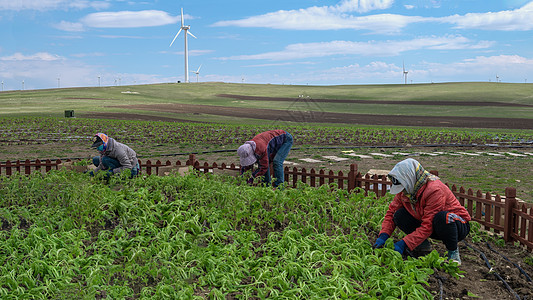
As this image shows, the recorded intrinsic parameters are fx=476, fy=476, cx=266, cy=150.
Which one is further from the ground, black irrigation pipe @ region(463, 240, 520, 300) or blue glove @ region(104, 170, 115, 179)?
blue glove @ region(104, 170, 115, 179)

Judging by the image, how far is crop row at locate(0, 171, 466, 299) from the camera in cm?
465

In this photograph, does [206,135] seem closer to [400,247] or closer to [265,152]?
[265,152]

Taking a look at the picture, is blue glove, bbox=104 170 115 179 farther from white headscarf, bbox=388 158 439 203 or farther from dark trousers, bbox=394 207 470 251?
dark trousers, bbox=394 207 470 251

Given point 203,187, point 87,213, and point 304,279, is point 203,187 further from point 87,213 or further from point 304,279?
point 304,279

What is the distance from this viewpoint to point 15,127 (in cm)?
2678

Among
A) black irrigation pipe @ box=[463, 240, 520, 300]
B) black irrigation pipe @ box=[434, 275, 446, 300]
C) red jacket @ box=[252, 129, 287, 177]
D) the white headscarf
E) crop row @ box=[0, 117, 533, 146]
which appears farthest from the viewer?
crop row @ box=[0, 117, 533, 146]

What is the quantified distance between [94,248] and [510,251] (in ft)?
18.8

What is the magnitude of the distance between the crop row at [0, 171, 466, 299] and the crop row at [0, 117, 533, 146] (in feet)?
46.3

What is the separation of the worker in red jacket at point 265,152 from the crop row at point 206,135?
466 inches

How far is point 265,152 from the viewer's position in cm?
891


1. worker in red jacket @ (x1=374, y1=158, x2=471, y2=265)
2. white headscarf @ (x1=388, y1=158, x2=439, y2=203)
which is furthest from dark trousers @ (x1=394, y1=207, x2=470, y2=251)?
white headscarf @ (x1=388, y1=158, x2=439, y2=203)

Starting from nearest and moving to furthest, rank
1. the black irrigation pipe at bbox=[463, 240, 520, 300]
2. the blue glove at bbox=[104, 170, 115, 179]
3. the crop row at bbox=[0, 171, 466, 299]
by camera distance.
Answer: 1. the crop row at bbox=[0, 171, 466, 299]
2. the black irrigation pipe at bbox=[463, 240, 520, 300]
3. the blue glove at bbox=[104, 170, 115, 179]

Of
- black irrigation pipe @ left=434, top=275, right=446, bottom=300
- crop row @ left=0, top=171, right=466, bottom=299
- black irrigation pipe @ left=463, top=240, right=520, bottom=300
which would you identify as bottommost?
black irrigation pipe @ left=463, top=240, right=520, bottom=300

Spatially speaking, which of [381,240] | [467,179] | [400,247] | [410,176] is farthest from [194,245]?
[467,179]
